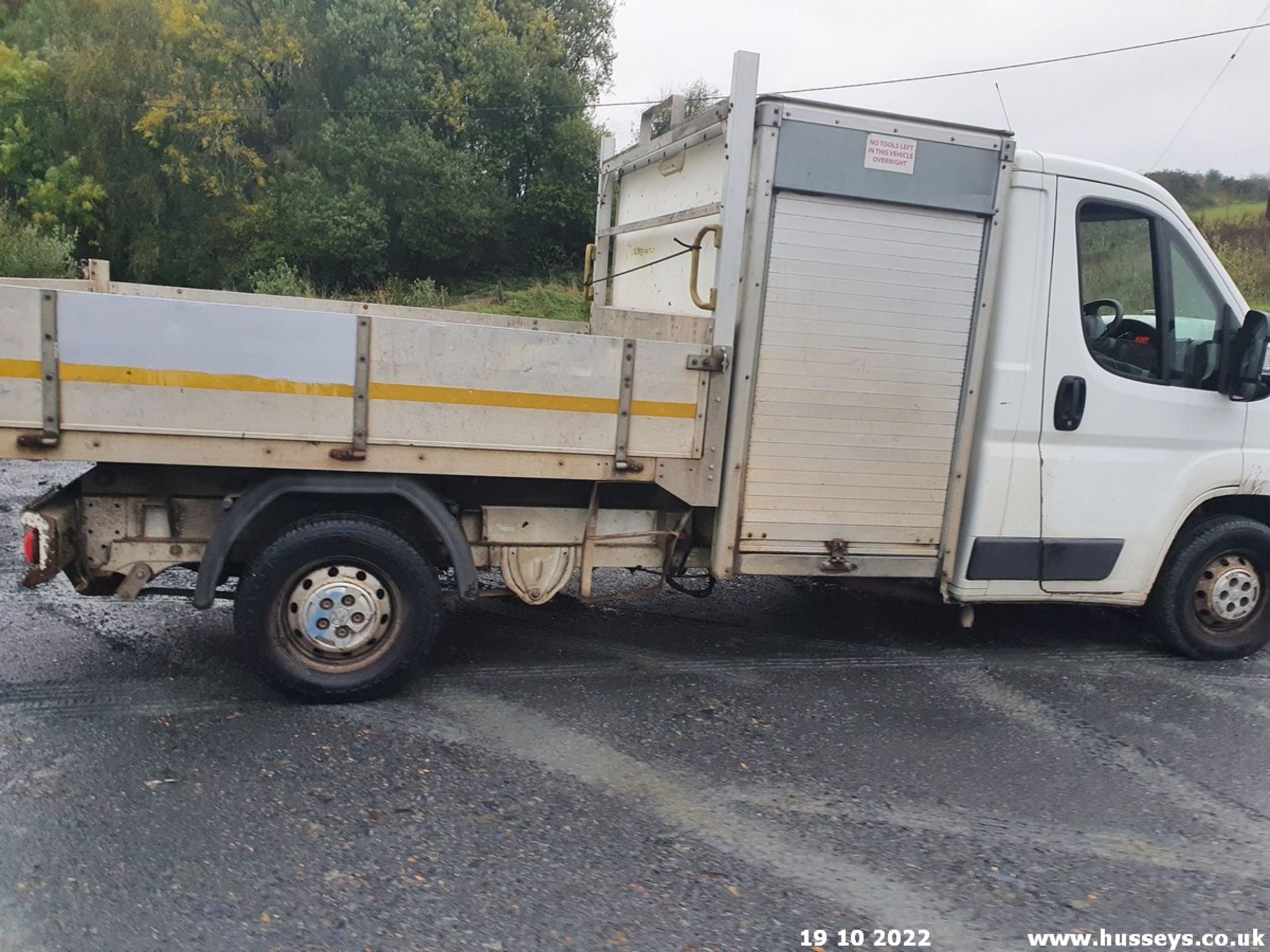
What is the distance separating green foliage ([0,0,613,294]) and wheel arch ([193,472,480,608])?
24932 millimetres

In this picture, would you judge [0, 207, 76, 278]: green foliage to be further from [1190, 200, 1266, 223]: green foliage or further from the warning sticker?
[1190, 200, 1266, 223]: green foliage

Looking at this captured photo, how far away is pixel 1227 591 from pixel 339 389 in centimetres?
479

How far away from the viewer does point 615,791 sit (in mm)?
3859

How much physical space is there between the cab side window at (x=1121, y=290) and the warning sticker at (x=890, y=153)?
99 centimetres

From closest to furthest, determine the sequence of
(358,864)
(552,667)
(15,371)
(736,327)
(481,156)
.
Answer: (358,864) → (15,371) → (736,327) → (552,667) → (481,156)

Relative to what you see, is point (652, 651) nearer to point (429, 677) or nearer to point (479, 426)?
point (429, 677)

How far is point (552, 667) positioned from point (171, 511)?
1.93 m

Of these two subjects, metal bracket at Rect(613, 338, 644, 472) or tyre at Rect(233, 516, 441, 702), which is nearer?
tyre at Rect(233, 516, 441, 702)

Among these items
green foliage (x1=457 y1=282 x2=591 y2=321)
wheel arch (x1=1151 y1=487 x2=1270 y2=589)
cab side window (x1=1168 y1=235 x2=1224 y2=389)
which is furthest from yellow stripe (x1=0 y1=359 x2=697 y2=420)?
green foliage (x1=457 y1=282 x2=591 y2=321)

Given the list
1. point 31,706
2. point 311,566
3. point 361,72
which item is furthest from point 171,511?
point 361,72

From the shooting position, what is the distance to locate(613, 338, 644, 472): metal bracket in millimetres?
4465

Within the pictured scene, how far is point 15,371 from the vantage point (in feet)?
12.5

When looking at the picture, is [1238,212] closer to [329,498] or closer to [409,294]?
[329,498]

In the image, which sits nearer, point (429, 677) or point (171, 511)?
point (171, 511)
